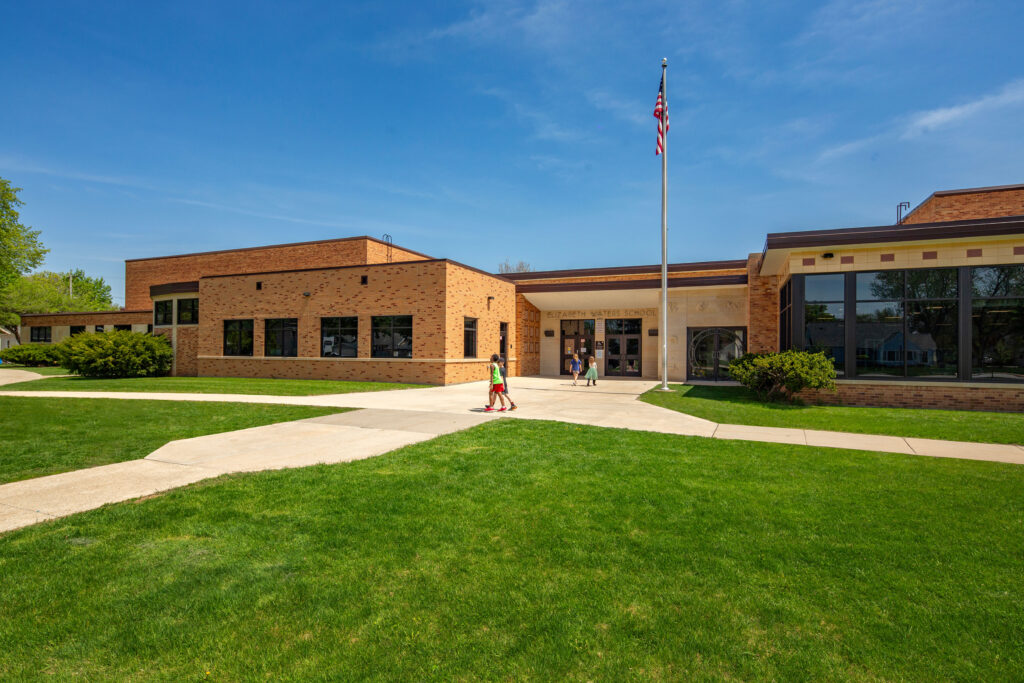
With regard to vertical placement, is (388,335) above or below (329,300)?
below

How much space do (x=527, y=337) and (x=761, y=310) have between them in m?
11.3

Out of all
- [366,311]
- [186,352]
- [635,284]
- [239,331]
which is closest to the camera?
[366,311]

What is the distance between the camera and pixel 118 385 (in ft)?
64.6

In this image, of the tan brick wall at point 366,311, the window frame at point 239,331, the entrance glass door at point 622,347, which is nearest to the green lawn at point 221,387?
the tan brick wall at point 366,311

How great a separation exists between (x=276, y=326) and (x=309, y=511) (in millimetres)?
21503

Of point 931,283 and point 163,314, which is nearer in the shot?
point 931,283

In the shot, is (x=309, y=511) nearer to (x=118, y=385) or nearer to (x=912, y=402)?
(x=912, y=402)

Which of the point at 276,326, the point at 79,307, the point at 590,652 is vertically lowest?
the point at 590,652

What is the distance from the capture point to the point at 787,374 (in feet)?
44.3

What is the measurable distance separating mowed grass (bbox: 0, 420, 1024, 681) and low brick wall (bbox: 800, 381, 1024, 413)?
8.70m

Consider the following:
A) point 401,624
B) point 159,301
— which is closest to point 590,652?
point 401,624

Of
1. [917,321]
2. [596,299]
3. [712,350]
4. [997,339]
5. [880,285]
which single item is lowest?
[712,350]

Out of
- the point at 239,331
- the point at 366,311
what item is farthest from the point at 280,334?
the point at 366,311

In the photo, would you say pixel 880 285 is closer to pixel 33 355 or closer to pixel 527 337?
pixel 527 337
